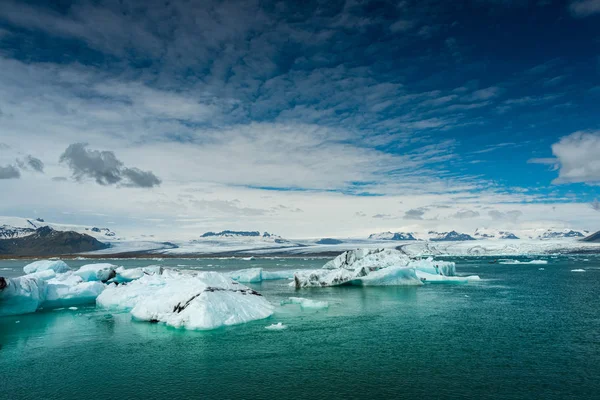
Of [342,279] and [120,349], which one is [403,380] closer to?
[120,349]

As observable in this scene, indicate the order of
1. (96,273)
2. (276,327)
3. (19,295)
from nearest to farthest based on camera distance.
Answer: (276,327) → (19,295) → (96,273)

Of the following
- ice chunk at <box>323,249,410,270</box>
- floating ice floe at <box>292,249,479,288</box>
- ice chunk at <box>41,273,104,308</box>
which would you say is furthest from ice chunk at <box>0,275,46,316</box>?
ice chunk at <box>323,249,410,270</box>

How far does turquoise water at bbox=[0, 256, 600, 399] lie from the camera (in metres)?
9.48

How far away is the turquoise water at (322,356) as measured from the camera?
948 centimetres

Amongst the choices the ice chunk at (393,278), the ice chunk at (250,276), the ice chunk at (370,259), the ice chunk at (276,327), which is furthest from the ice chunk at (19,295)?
the ice chunk at (370,259)

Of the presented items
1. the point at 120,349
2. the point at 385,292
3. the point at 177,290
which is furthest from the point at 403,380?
the point at 385,292

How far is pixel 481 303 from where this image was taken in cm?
2228

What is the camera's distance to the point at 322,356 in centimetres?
1201

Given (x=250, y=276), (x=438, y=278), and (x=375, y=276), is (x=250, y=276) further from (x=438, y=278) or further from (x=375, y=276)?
(x=438, y=278)

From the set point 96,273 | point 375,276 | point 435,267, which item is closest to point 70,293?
point 96,273

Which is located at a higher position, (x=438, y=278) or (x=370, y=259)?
(x=370, y=259)

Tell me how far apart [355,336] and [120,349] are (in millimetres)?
7982

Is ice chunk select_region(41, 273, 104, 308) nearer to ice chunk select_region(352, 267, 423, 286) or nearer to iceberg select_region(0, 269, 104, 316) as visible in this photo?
iceberg select_region(0, 269, 104, 316)

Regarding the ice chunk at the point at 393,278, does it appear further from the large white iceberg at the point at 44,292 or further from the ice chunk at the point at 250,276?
the large white iceberg at the point at 44,292
